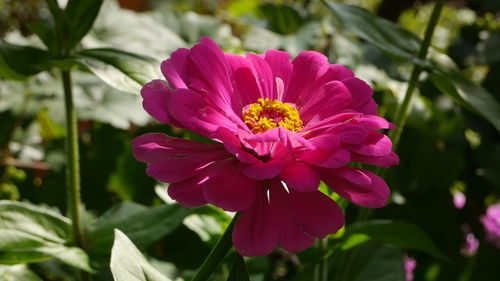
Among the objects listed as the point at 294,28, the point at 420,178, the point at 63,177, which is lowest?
the point at 420,178

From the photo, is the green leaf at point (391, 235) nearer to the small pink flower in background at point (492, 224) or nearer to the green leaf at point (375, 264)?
the green leaf at point (375, 264)

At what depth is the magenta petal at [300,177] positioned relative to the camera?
1.05ft

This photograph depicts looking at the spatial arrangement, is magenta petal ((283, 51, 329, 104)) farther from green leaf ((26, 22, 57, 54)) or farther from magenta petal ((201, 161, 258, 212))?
green leaf ((26, 22, 57, 54))

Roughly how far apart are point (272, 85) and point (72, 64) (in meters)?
0.17

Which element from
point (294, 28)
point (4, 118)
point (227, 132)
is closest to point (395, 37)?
point (294, 28)

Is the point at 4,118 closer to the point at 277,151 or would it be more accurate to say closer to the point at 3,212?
the point at 3,212

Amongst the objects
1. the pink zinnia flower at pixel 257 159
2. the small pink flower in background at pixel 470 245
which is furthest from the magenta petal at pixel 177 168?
the small pink flower in background at pixel 470 245

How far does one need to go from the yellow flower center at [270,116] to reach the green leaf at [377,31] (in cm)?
18

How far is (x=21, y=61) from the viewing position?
509mm

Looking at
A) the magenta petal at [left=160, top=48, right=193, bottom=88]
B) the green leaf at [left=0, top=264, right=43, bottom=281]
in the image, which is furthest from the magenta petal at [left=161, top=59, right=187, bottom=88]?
the green leaf at [left=0, top=264, right=43, bottom=281]

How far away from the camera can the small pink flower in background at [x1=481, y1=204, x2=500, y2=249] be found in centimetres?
95

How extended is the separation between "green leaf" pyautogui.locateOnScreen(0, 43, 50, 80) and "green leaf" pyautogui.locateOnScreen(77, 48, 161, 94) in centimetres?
3

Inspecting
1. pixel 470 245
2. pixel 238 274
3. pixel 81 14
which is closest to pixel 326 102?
pixel 238 274

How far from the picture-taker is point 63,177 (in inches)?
30.4
